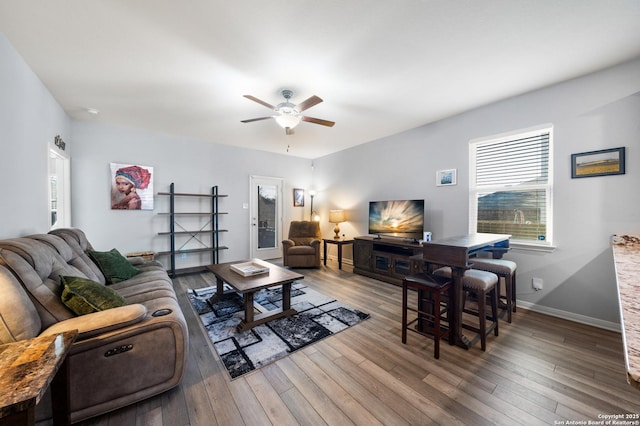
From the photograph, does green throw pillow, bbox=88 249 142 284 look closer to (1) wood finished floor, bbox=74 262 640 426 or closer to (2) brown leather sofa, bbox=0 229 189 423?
(2) brown leather sofa, bbox=0 229 189 423

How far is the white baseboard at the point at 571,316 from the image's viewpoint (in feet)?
8.09

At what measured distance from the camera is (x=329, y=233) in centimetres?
609

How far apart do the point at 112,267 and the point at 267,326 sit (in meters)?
1.80

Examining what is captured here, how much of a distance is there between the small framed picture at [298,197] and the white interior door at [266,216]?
39 cm

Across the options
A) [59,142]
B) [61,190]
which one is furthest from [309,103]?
[61,190]

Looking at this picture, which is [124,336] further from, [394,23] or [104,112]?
[104,112]

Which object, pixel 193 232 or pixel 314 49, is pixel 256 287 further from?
pixel 193 232

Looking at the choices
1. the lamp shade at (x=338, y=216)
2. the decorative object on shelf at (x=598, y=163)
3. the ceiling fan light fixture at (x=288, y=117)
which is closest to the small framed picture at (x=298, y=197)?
the lamp shade at (x=338, y=216)

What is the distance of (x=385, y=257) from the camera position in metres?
4.15

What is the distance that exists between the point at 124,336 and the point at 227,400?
0.77 m

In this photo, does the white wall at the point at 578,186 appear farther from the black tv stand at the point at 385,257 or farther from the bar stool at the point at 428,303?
the bar stool at the point at 428,303

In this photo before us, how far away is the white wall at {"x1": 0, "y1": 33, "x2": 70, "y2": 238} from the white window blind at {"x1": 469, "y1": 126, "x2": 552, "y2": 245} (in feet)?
16.1

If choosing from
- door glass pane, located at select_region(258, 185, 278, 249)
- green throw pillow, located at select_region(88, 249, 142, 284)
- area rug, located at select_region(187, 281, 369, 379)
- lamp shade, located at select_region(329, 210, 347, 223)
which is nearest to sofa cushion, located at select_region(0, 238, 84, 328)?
green throw pillow, located at select_region(88, 249, 142, 284)

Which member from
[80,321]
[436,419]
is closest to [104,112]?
[80,321]
